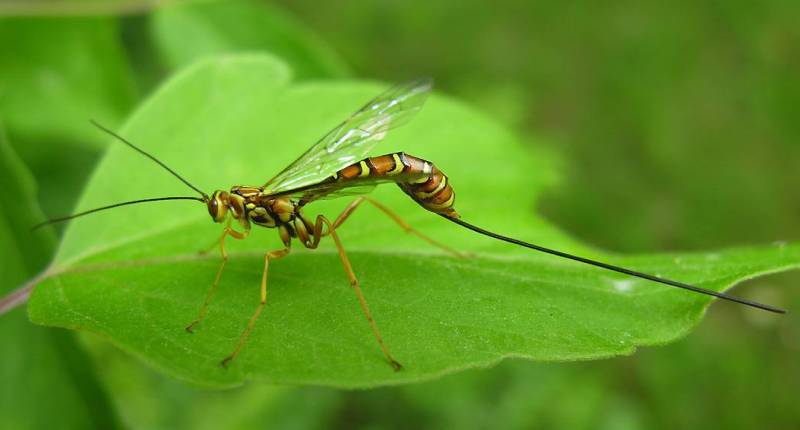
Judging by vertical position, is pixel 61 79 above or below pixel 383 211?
below

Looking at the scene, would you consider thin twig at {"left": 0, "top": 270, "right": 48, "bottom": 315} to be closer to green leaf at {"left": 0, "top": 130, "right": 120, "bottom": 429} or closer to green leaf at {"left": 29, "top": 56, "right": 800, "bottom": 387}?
green leaf at {"left": 29, "top": 56, "right": 800, "bottom": 387}

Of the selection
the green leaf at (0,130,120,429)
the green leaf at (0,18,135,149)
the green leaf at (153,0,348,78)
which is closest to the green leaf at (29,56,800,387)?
the green leaf at (0,130,120,429)

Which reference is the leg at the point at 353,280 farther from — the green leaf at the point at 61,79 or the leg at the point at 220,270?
the green leaf at the point at 61,79

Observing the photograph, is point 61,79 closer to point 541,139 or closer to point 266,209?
point 266,209

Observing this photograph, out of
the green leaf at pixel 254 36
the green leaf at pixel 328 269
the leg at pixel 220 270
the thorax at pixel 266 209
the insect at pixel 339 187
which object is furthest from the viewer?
the green leaf at pixel 254 36

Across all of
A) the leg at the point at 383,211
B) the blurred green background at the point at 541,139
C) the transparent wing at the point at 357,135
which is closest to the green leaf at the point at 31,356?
the blurred green background at the point at 541,139

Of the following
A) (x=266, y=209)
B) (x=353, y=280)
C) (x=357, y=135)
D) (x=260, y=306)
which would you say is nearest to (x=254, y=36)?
(x=357, y=135)
